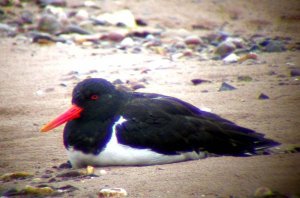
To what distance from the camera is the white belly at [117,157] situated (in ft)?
18.9

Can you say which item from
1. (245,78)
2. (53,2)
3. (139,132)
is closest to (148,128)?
(139,132)

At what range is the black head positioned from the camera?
600 cm

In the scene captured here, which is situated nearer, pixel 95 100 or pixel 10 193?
pixel 10 193

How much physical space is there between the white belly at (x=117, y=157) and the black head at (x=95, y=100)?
7.0 inches

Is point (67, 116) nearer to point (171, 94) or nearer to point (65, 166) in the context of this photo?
point (65, 166)

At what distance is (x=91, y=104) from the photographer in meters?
6.04

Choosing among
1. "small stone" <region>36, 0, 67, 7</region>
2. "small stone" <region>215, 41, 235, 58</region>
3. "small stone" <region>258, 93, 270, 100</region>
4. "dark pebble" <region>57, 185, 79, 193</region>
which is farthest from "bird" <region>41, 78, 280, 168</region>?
"small stone" <region>36, 0, 67, 7</region>

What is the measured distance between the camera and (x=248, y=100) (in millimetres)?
7469

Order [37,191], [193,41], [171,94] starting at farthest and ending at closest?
[193,41]
[171,94]
[37,191]

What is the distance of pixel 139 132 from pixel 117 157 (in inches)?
11.0

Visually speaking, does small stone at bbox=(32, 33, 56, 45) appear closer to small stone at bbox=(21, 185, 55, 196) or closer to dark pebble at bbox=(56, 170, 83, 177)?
dark pebble at bbox=(56, 170, 83, 177)

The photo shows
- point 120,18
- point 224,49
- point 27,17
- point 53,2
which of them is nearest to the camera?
point 224,49

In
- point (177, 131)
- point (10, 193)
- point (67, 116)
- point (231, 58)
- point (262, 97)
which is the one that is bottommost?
point (10, 193)

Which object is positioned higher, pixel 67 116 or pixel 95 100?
pixel 95 100
